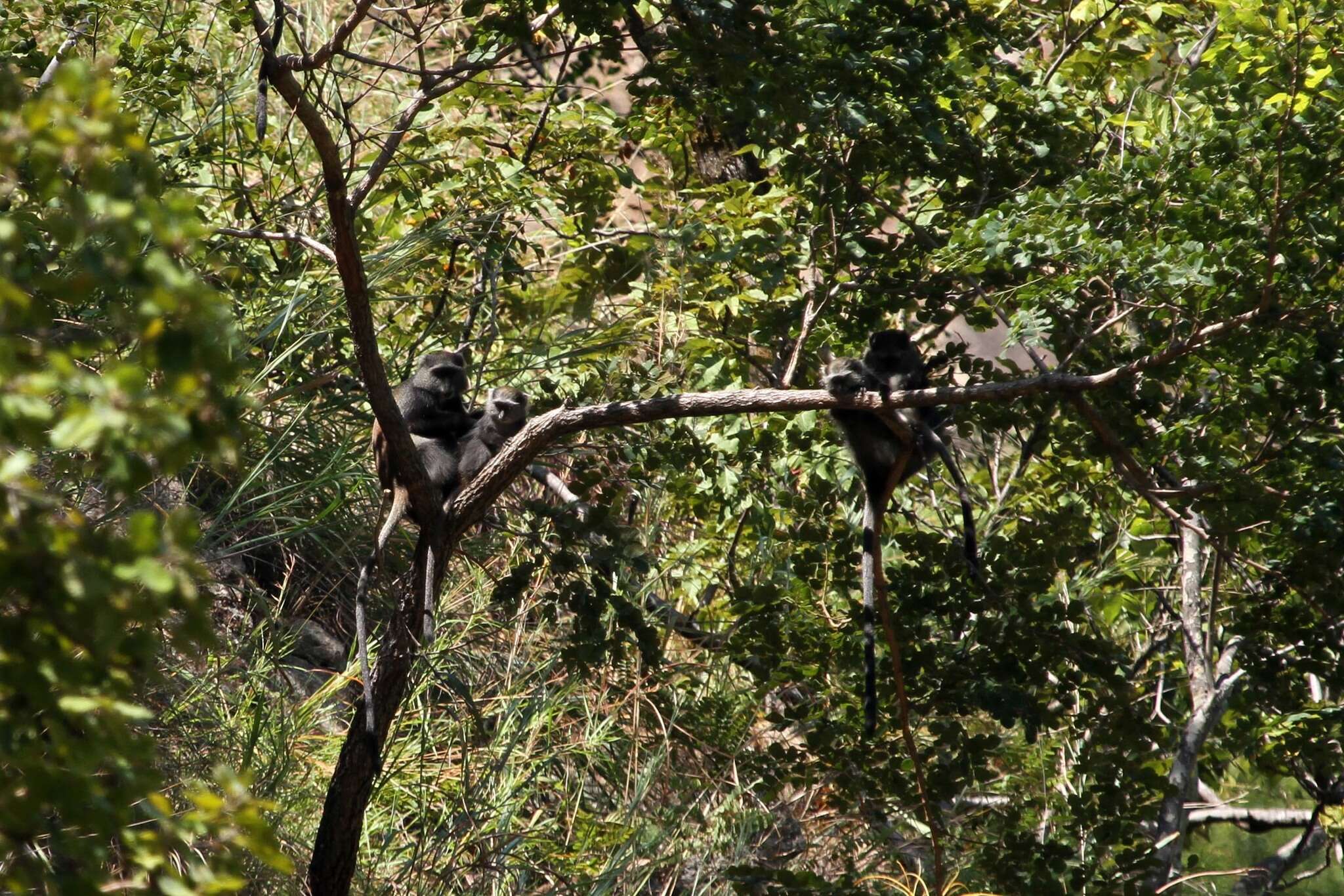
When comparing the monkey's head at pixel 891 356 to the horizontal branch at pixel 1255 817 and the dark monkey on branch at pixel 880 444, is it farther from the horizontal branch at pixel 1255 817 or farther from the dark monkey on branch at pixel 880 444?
the horizontal branch at pixel 1255 817

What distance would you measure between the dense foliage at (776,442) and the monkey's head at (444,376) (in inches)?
6.4

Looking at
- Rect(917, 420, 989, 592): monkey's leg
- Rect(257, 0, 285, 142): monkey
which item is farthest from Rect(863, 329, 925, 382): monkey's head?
Rect(257, 0, 285, 142): monkey

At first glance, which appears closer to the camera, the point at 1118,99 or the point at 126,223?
the point at 126,223

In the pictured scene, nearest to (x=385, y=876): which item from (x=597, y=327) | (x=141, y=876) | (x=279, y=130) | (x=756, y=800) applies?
(x=756, y=800)

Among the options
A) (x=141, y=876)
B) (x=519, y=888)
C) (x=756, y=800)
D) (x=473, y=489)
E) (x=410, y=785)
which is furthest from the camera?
(x=756, y=800)

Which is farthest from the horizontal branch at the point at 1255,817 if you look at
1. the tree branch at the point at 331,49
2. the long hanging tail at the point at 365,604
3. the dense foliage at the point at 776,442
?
the tree branch at the point at 331,49

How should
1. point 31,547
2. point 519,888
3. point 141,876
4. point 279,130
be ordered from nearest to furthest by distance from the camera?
point 31,547 → point 141,876 → point 519,888 → point 279,130

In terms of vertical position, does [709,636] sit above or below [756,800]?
above

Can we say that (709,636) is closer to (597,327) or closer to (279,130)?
(597,327)

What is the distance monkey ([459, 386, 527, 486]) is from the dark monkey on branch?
128 centimetres

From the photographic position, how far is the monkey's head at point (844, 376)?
4.42 meters

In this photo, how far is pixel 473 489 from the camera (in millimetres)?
3990

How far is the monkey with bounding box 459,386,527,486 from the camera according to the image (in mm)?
5176

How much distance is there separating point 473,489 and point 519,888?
5.76 ft
